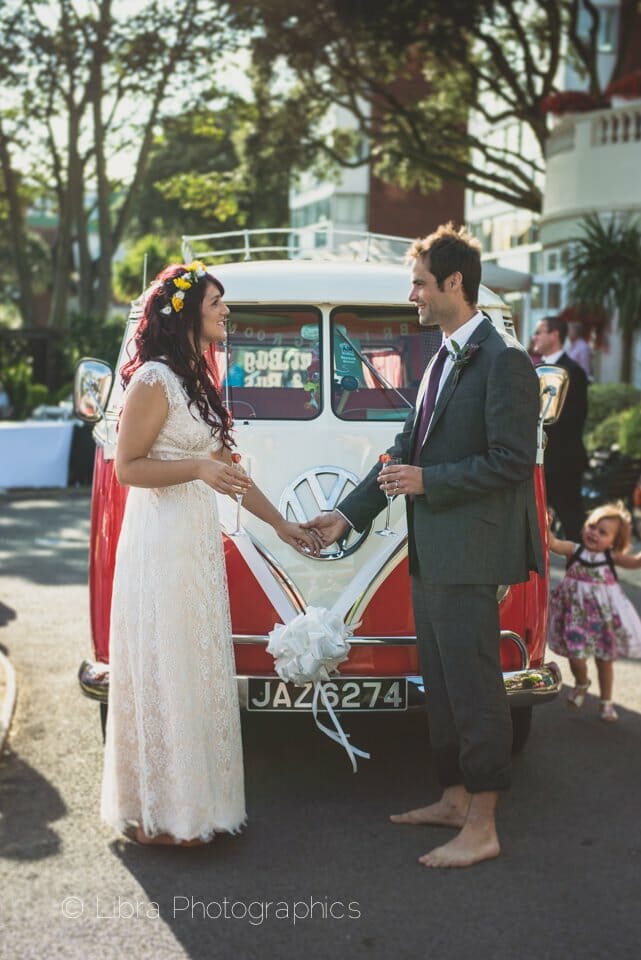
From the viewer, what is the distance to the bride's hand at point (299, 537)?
5.25m

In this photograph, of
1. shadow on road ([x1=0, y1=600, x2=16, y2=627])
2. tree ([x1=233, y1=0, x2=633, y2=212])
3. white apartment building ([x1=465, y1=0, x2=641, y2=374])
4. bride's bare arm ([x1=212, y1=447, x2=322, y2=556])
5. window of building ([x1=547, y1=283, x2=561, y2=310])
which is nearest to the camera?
bride's bare arm ([x1=212, y1=447, x2=322, y2=556])

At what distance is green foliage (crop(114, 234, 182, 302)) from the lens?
201ft

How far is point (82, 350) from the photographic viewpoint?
1019 inches

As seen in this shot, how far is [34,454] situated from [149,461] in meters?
13.0

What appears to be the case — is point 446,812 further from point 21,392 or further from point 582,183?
point 582,183

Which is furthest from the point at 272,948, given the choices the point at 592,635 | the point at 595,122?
the point at 595,122

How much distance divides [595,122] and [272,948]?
2133 cm

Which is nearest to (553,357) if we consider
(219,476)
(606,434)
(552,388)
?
(552,388)

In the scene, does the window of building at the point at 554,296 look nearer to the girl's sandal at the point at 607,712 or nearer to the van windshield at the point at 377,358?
the girl's sandal at the point at 607,712

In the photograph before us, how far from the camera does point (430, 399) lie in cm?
484

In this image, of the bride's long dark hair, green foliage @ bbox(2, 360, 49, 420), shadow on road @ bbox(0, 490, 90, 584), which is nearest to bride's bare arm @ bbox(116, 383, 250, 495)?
the bride's long dark hair

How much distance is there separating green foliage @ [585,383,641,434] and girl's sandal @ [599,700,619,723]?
1045cm

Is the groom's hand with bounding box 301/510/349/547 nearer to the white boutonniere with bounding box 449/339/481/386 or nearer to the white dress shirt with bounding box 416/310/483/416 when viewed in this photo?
the white dress shirt with bounding box 416/310/483/416

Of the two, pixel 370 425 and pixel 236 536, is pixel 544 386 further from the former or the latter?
pixel 236 536
